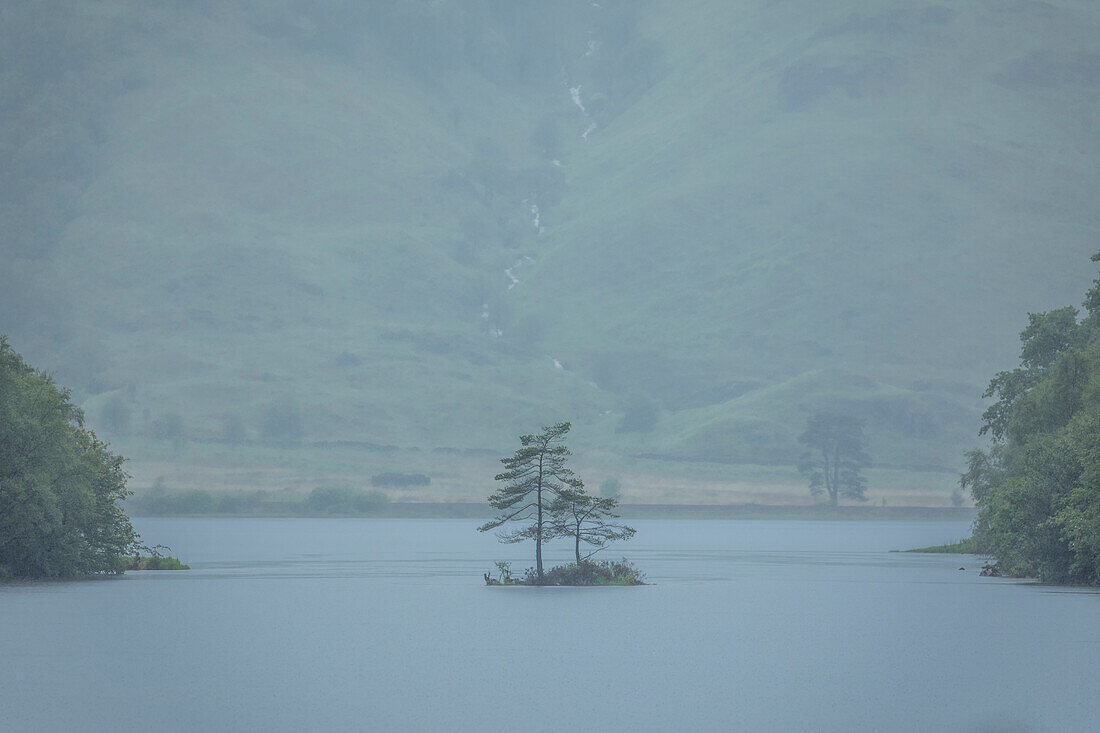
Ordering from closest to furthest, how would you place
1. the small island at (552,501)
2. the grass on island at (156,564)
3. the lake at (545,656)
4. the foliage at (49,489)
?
the lake at (545,656), the foliage at (49,489), the small island at (552,501), the grass on island at (156,564)

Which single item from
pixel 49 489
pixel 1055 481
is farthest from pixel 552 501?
pixel 1055 481

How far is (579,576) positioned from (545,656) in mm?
40969

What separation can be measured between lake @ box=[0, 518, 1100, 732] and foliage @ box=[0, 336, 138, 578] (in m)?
2.75

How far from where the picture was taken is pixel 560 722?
151 feet

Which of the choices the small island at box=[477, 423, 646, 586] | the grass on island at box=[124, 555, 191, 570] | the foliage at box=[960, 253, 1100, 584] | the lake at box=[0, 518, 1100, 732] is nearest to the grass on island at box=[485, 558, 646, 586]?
the small island at box=[477, 423, 646, 586]

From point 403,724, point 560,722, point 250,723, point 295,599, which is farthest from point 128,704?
point 295,599

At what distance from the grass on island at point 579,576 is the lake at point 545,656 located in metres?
1.04

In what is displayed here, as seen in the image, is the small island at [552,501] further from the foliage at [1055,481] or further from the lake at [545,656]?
the foliage at [1055,481]

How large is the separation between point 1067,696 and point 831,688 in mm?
8870

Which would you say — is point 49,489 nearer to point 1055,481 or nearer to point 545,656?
point 545,656

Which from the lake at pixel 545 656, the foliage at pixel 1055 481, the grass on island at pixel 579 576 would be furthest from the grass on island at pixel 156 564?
the foliage at pixel 1055 481

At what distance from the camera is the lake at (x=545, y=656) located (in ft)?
155

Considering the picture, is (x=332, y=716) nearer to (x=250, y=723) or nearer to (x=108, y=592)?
(x=250, y=723)

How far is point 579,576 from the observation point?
105375mm
